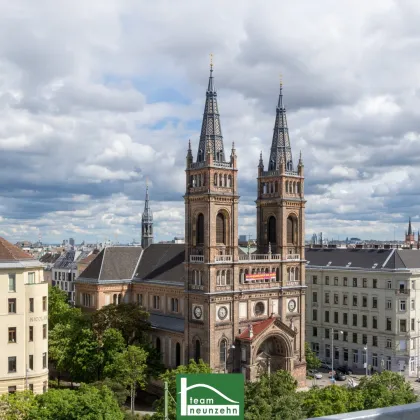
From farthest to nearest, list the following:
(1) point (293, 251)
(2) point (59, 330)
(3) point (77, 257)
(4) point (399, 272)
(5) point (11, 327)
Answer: (3) point (77, 257), (4) point (399, 272), (1) point (293, 251), (2) point (59, 330), (5) point (11, 327)

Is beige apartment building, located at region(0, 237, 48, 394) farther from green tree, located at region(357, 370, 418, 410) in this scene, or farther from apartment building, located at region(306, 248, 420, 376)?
apartment building, located at region(306, 248, 420, 376)

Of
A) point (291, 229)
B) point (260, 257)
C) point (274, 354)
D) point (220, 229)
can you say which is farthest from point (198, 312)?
point (291, 229)

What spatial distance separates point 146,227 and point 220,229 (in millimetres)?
37442

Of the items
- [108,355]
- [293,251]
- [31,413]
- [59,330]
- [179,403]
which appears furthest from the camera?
[293,251]

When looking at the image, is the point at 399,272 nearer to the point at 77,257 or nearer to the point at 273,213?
the point at 273,213

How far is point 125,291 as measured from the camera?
103 metres

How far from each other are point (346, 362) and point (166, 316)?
3723 cm

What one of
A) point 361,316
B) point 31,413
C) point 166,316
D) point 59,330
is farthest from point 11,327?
point 361,316

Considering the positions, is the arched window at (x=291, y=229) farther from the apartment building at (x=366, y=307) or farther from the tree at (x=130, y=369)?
the tree at (x=130, y=369)

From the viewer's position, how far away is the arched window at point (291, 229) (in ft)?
301

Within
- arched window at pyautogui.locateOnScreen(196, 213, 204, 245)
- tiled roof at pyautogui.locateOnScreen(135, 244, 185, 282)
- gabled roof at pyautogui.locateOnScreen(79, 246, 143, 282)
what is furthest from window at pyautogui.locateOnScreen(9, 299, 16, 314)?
gabled roof at pyautogui.locateOnScreen(79, 246, 143, 282)

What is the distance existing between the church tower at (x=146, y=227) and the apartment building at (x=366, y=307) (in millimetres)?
33876

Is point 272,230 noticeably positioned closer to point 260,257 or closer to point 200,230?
point 260,257

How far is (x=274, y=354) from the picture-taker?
8662cm
